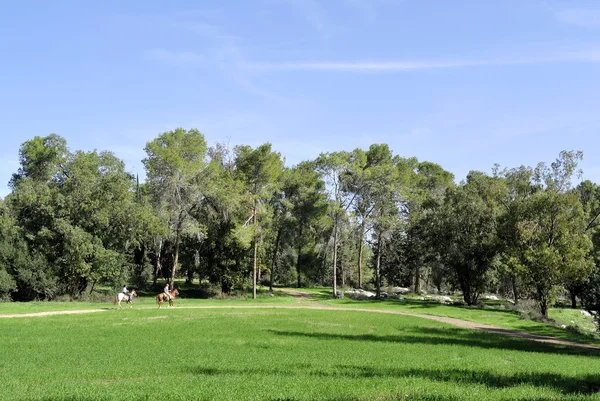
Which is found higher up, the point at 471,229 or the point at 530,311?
the point at 471,229

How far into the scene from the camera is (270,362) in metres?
14.9

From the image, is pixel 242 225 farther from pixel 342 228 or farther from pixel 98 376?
pixel 98 376

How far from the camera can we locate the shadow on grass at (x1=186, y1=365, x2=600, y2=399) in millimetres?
12547

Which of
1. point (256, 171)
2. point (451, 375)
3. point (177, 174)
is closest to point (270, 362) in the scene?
point (451, 375)

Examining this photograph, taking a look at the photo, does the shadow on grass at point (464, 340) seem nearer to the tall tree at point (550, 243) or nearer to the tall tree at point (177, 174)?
the tall tree at point (550, 243)

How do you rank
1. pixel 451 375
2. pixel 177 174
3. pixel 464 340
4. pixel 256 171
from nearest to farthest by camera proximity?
pixel 451 375
pixel 464 340
pixel 177 174
pixel 256 171

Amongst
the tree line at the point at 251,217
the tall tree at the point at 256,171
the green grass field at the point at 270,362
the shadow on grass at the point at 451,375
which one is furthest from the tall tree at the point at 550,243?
the shadow on grass at the point at 451,375

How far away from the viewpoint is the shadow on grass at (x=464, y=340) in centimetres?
2144

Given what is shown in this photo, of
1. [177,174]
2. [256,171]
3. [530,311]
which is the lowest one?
[530,311]

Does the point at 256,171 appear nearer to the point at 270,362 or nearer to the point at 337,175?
the point at 337,175

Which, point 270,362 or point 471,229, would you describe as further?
point 471,229

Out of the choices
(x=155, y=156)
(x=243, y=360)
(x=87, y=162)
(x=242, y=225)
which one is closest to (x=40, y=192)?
(x=87, y=162)

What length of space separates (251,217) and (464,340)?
95.1ft

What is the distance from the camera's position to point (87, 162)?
4516 centimetres
